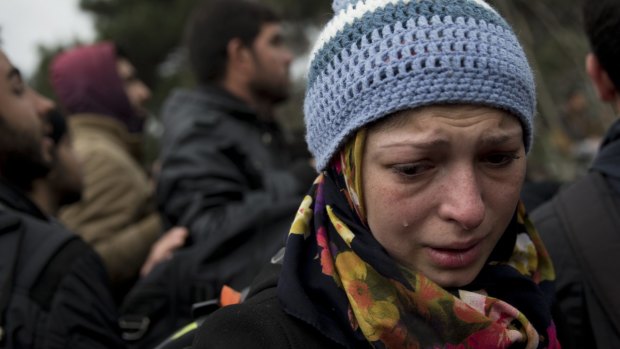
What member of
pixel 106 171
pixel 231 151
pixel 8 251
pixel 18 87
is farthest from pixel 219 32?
pixel 8 251

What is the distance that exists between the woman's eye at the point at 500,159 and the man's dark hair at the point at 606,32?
2.56 ft

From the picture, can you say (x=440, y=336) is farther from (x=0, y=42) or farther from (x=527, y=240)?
(x=0, y=42)

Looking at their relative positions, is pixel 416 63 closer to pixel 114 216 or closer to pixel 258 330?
pixel 258 330

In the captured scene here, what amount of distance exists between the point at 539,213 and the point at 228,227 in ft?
3.60

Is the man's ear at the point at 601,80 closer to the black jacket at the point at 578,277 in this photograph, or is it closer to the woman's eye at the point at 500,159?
the black jacket at the point at 578,277

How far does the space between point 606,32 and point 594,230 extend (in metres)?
0.61

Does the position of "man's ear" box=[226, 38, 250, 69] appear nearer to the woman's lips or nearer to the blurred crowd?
the blurred crowd

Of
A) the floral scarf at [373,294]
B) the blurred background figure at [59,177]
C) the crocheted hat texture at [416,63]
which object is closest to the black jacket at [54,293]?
the blurred background figure at [59,177]

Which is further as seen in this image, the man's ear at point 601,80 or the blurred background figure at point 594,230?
the man's ear at point 601,80

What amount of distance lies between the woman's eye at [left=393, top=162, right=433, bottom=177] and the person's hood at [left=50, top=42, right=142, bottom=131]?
12.2ft

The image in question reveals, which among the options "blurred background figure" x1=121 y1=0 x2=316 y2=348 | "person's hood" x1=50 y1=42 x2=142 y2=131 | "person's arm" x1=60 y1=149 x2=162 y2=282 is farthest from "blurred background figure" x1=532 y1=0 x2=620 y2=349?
"person's hood" x1=50 y1=42 x2=142 y2=131

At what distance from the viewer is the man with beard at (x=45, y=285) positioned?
1.98 m

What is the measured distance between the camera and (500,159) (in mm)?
1501

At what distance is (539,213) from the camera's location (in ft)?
6.94
